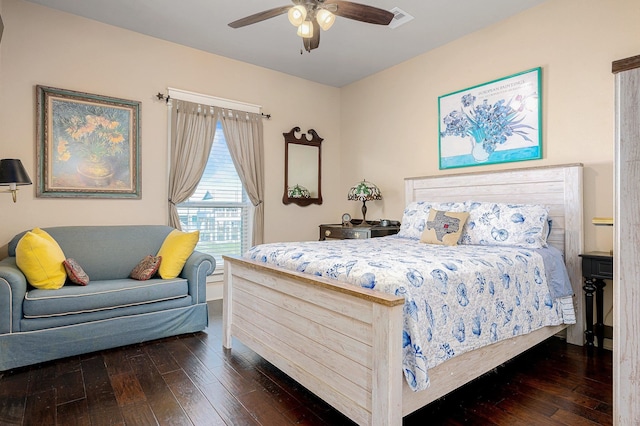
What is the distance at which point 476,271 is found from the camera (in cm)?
197

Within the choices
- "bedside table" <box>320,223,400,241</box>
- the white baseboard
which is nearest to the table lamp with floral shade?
"bedside table" <box>320,223,400,241</box>

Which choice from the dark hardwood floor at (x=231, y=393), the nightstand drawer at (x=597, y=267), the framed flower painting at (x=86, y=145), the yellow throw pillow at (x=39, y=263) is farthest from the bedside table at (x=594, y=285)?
the framed flower painting at (x=86, y=145)

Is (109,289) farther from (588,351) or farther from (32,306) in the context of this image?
(588,351)

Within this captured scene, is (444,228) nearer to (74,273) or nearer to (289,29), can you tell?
(289,29)

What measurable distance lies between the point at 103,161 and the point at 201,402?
2.65 metres

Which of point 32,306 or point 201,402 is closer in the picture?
point 201,402

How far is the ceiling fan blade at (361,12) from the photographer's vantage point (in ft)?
7.59

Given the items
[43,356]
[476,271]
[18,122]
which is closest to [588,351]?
[476,271]

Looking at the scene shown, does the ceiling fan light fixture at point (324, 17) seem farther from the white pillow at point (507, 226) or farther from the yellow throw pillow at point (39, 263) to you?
the yellow throw pillow at point (39, 263)

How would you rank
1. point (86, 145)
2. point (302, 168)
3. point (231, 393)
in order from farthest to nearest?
point (302, 168) → point (86, 145) → point (231, 393)

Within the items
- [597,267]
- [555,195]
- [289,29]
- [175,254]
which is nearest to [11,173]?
[175,254]

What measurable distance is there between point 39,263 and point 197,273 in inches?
43.3

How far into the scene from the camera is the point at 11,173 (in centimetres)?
273

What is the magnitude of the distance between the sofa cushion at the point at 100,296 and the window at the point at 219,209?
1.19 metres
